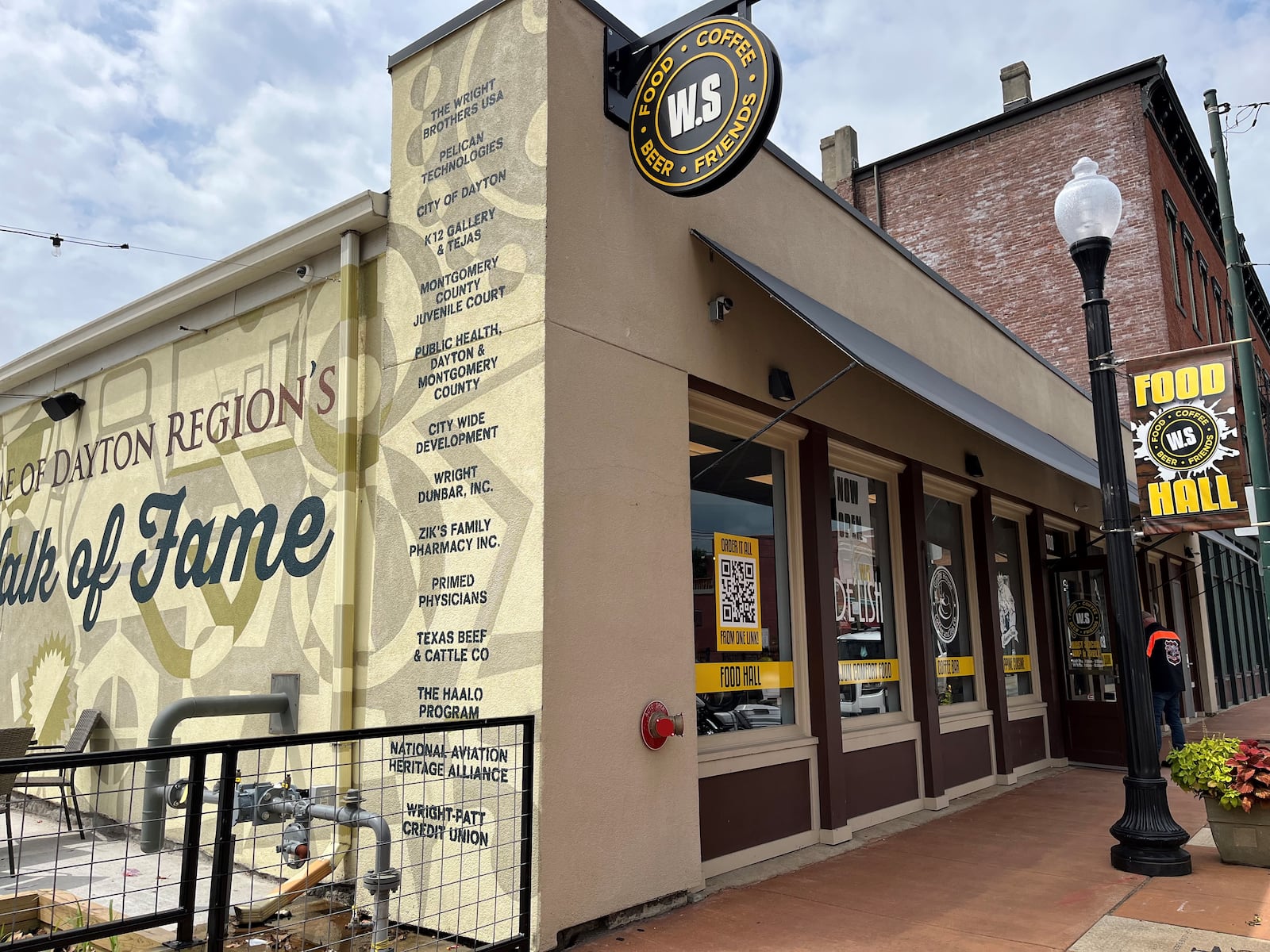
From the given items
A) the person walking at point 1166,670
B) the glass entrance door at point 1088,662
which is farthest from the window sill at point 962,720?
the glass entrance door at point 1088,662

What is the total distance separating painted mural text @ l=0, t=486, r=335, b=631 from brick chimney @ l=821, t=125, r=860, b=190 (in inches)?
754

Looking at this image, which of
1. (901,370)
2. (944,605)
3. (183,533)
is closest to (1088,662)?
(944,605)

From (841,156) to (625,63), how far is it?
755 inches

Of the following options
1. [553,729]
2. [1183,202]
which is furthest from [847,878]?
[1183,202]

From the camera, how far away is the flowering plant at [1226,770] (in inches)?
236

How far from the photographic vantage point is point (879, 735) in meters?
7.62

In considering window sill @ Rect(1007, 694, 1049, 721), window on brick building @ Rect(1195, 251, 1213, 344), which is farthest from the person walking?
window on brick building @ Rect(1195, 251, 1213, 344)

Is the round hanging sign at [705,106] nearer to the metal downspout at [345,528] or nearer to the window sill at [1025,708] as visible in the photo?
the metal downspout at [345,528]

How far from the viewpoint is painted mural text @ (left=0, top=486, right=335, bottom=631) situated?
5934 millimetres

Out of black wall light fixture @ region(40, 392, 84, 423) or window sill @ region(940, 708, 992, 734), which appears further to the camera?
window sill @ region(940, 708, 992, 734)

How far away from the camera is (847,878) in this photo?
19.2ft

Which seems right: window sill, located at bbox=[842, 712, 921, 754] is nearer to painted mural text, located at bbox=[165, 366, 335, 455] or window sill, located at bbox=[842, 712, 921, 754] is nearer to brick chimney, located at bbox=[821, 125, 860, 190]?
painted mural text, located at bbox=[165, 366, 335, 455]

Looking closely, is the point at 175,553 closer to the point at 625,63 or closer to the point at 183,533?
the point at 183,533

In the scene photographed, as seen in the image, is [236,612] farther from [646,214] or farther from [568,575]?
[646,214]
